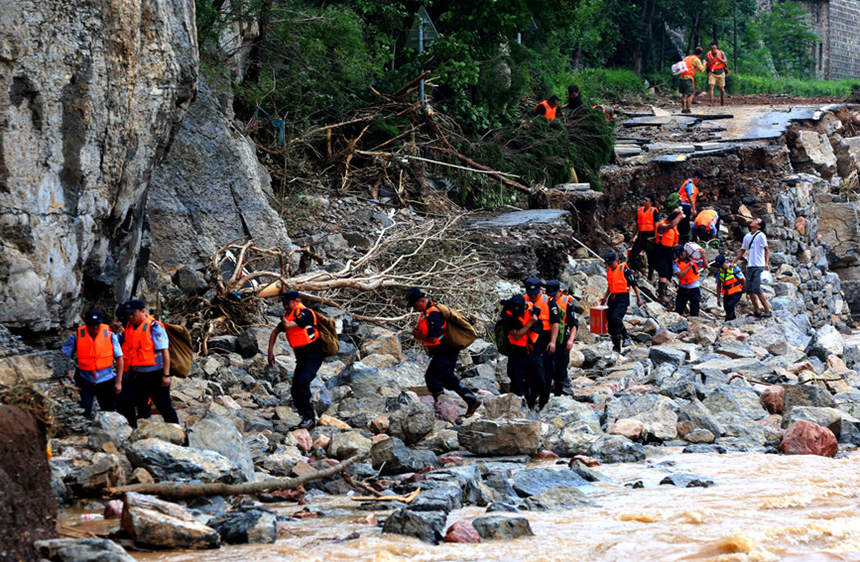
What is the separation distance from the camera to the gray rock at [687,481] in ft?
24.1

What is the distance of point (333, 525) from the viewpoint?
633cm

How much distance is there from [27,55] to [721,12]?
2798 centimetres

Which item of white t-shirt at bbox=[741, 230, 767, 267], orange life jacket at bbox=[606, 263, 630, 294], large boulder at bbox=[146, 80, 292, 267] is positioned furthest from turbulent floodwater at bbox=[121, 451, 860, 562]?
white t-shirt at bbox=[741, 230, 767, 267]

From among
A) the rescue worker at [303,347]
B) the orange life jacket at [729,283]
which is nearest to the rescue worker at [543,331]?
the rescue worker at [303,347]

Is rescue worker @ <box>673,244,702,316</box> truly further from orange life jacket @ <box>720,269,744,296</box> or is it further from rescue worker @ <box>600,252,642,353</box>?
rescue worker @ <box>600,252,642,353</box>

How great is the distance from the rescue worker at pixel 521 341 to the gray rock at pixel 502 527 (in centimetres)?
363

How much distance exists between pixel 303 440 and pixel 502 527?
9.56ft

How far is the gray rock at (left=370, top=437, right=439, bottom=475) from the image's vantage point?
7730mm

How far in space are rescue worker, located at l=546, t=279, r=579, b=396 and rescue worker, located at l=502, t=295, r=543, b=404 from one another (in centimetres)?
41

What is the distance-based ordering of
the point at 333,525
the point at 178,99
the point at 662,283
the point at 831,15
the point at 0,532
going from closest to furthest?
the point at 0,532
the point at 333,525
the point at 178,99
the point at 662,283
the point at 831,15

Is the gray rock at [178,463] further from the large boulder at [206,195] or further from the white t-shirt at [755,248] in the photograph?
the white t-shirt at [755,248]

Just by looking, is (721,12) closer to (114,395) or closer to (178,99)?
(178,99)

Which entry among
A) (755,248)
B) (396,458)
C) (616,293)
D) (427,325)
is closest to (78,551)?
(396,458)

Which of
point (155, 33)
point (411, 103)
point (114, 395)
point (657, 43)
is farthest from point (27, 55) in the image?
point (657, 43)
